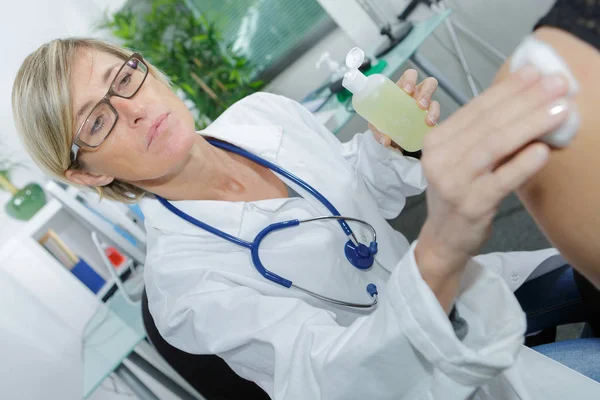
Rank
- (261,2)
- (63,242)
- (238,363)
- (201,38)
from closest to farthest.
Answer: (238,363) → (63,242) → (201,38) → (261,2)

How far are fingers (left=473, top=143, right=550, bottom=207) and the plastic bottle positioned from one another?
0.41m

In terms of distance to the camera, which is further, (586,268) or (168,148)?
(168,148)

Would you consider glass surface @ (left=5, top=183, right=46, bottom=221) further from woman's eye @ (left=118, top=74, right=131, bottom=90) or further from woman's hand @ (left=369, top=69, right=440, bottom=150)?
woman's hand @ (left=369, top=69, right=440, bottom=150)

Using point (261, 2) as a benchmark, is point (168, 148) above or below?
below

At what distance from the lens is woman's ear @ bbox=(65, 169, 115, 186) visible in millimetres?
1059

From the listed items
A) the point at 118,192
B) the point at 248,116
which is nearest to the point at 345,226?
the point at 248,116

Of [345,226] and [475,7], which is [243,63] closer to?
[475,7]

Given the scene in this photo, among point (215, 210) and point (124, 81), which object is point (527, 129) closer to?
point (215, 210)

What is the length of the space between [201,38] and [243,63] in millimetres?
262

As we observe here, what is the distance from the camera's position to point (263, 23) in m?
2.71

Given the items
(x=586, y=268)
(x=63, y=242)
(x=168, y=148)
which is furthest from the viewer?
(x=63, y=242)

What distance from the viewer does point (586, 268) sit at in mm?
452

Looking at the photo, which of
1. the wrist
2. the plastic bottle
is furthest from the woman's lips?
the wrist

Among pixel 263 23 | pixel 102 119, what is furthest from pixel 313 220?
pixel 263 23
